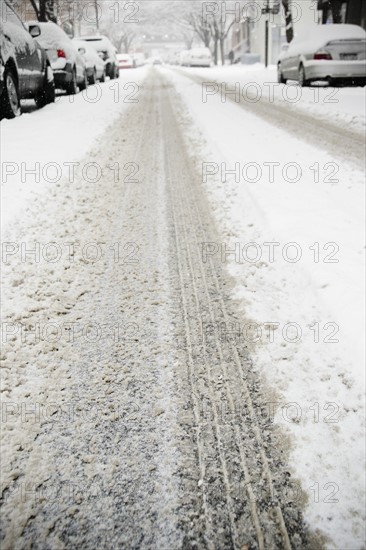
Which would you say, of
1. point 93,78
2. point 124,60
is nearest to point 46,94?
point 93,78

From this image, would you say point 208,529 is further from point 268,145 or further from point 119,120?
point 119,120

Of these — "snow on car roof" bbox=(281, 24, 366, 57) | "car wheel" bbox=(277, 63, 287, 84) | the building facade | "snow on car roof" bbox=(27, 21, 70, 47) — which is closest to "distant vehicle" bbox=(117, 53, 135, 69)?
the building facade

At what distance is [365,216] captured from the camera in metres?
3.87

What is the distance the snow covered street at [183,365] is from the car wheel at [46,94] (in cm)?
658

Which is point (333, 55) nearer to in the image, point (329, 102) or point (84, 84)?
point (329, 102)

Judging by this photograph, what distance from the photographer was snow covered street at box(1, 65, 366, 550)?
4.47 ft

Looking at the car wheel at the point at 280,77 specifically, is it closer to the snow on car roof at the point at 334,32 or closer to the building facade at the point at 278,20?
the snow on car roof at the point at 334,32

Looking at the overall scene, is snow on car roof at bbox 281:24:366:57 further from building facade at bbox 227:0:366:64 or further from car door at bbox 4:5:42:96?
building facade at bbox 227:0:366:64

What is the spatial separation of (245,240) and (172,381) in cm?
179

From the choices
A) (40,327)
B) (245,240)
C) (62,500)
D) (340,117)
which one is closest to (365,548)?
(62,500)

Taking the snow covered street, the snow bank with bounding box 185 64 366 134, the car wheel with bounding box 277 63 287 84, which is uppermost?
the car wheel with bounding box 277 63 287 84

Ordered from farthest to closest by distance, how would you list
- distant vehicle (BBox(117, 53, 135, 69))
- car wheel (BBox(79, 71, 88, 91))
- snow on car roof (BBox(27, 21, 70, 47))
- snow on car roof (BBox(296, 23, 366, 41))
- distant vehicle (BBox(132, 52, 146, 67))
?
distant vehicle (BBox(132, 52, 146, 67)) < distant vehicle (BBox(117, 53, 135, 69)) < car wheel (BBox(79, 71, 88, 91)) < snow on car roof (BBox(296, 23, 366, 41)) < snow on car roof (BBox(27, 21, 70, 47))

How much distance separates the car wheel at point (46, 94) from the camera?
34.4ft

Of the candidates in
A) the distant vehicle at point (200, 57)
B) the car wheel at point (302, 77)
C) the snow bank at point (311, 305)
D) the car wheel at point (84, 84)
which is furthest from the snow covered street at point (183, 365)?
the distant vehicle at point (200, 57)
